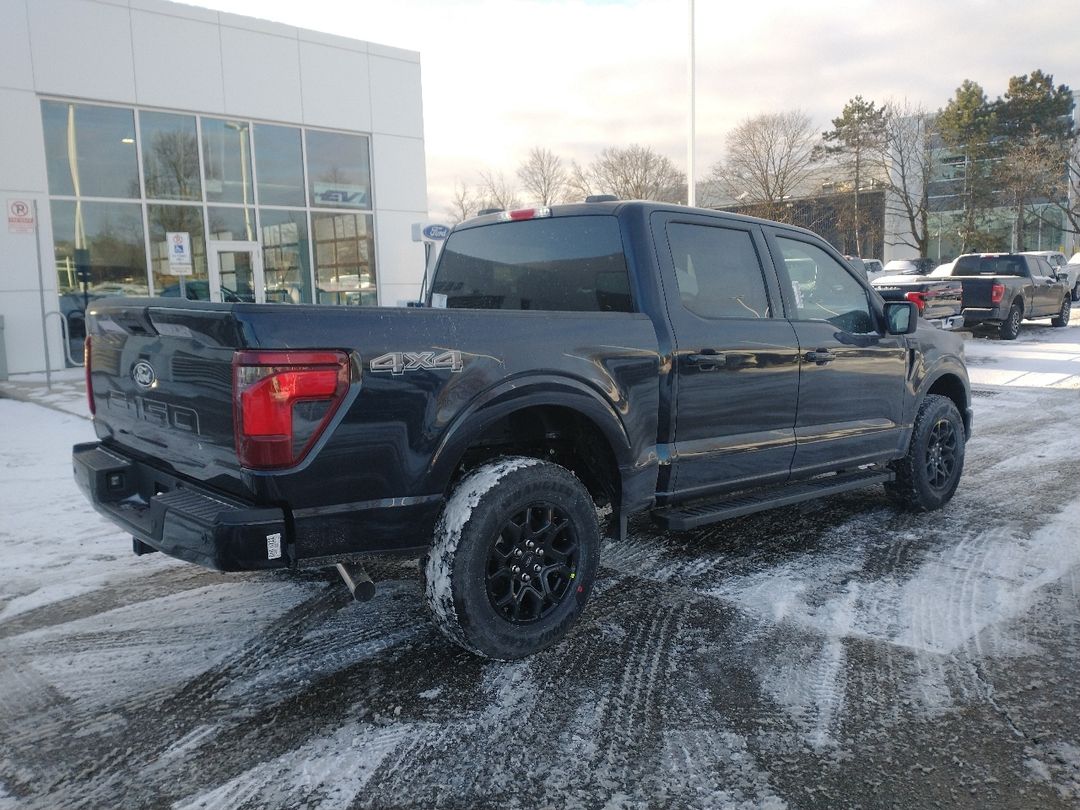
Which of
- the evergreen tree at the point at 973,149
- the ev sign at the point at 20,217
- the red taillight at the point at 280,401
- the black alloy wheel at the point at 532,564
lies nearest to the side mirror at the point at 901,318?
the black alloy wheel at the point at 532,564

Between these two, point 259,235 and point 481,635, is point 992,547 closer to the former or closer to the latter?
point 481,635

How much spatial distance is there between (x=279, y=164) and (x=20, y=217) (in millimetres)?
5427

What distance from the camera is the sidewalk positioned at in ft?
34.7

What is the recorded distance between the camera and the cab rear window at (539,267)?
13.3ft

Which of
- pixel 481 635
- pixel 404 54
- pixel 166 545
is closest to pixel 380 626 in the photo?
pixel 481 635

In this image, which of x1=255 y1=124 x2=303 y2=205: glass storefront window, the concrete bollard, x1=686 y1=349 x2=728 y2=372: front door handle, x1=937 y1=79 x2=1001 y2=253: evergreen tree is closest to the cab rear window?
x1=686 y1=349 x2=728 y2=372: front door handle

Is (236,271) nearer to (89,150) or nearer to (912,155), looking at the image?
(89,150)

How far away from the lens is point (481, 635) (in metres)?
3.24

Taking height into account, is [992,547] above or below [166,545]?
below

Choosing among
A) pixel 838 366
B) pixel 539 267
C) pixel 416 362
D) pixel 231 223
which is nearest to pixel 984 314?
pixel 838 366

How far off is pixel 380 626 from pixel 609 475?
1.25m

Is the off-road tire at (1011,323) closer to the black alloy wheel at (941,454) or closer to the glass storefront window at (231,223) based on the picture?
the black alloy wheel at (941,454)

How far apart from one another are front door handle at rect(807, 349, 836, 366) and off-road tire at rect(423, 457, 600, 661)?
69.5 inches

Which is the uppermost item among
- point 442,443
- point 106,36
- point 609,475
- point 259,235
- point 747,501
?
point 106,36
